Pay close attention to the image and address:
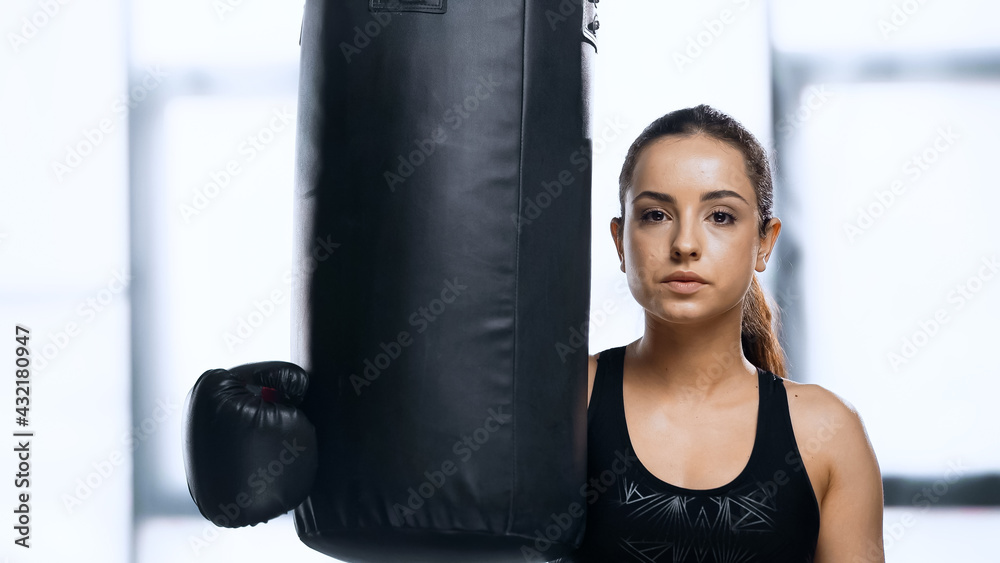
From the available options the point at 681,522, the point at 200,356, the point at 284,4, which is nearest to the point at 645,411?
the point at 681,522

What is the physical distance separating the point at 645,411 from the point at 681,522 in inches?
7.7

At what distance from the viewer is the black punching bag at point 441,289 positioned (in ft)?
3.42

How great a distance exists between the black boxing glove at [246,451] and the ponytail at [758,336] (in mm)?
891

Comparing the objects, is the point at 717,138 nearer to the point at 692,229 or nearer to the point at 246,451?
the point at 692,229

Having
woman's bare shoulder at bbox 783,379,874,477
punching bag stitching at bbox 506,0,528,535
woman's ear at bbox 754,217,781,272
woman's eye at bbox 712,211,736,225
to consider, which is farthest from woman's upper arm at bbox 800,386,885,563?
punching bag stitching at bbox 506,0,528,535

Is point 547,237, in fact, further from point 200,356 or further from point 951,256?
point 951,256

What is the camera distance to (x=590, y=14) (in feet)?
4.07

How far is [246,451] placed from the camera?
3.40ft

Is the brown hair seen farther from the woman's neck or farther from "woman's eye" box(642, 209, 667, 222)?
the woman's neck

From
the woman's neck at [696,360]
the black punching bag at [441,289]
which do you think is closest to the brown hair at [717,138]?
the woman's neck at [696,360]

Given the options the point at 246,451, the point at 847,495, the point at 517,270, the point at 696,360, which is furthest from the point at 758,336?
the point at 246,451

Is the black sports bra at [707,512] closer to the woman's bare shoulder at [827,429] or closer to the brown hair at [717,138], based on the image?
the woman's bare shoulder at [827,429]

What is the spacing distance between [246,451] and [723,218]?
79 cm

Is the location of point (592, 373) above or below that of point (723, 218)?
below
